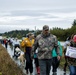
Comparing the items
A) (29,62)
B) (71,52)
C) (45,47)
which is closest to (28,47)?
(29,62)

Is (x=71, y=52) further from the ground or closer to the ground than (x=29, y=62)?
further from the ground

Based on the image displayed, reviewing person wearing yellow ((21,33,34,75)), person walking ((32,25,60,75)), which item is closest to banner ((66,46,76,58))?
person walking ((32,25,60,75))

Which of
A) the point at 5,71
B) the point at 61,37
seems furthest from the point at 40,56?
the point at 61,37

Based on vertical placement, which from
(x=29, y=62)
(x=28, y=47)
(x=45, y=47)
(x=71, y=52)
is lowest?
(x=29, y=62)

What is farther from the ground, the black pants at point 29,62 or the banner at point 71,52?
the banner at point 71,52

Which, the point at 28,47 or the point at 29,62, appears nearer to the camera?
the point at 29,62

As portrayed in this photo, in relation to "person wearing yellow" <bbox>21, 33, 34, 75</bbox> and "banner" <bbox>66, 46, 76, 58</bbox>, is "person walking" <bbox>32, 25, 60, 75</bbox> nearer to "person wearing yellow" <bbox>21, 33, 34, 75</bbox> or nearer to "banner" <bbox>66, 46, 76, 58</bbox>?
"banner" <bbox>66, 46, 76, 58</bbox>

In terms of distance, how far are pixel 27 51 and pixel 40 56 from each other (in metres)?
3.95

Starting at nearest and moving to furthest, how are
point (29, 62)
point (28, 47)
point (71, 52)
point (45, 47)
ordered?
point (71, 52)
point (45, 47)
point (29, 62)
point (28, 47)

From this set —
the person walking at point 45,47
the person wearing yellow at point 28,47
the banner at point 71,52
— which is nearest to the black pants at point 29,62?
the person wearing yellow at point 28,47

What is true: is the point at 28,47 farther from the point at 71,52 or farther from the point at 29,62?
the point at 71,52

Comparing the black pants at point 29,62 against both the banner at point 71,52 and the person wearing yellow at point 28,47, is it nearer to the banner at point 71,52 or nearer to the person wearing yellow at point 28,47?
the person wearing yellow at point 28,47

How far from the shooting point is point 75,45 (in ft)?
31.3

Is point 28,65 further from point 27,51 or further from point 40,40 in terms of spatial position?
point 40,40
